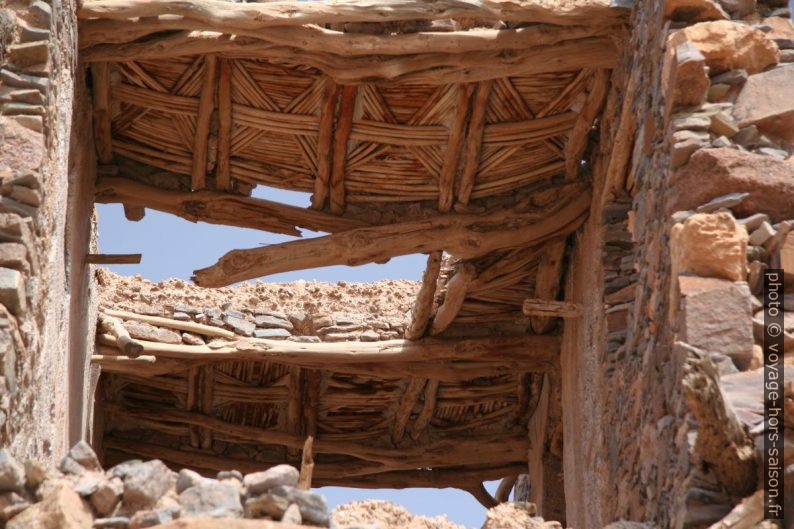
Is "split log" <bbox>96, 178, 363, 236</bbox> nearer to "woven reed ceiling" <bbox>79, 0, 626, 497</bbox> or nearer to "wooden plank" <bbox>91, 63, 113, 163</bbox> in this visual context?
"woven reed ceiling" <bbox>79, 0, 626, 497</bbox>

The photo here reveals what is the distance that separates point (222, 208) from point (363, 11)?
5.53ft

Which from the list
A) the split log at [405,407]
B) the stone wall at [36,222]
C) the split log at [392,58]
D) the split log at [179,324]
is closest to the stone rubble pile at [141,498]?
the stone wall at [36,222]

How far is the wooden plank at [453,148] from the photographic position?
22.9 feet

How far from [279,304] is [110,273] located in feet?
4.03

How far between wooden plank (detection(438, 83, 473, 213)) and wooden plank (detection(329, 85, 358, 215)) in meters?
0.55

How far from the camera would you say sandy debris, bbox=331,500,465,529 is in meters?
4.49

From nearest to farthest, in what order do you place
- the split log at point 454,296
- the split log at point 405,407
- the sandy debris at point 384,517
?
the sandy debris at point 384,517 < the split log at point 454,296 < the split log at point 405,407

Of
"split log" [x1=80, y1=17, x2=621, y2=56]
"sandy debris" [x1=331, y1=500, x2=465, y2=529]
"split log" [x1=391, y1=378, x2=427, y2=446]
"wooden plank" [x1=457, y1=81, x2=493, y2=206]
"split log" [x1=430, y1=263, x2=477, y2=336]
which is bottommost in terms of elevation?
"split log" [x1=391, y1=378, x2=427, y2=446]

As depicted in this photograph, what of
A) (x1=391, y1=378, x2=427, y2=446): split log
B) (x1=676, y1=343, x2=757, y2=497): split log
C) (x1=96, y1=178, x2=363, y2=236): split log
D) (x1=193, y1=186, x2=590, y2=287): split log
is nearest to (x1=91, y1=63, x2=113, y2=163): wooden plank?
(x1=96, y1=178, x2=363, y2=236): split log

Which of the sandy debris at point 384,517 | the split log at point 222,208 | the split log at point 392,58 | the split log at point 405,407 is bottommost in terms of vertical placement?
the split log at point 405,407

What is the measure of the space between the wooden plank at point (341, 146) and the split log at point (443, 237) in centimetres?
24

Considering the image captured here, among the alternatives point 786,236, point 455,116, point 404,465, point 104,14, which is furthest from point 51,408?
point 404,465

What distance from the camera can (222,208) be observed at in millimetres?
7410

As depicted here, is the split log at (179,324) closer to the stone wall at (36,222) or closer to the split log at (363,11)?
the stone wall at (36,222)
